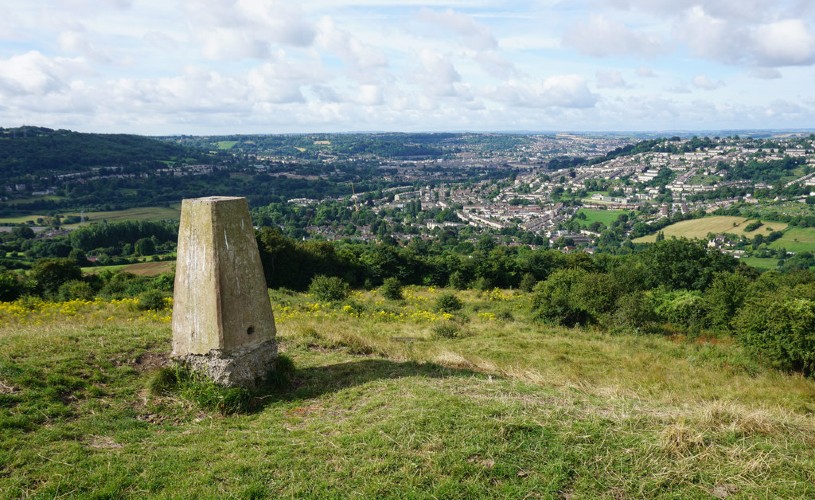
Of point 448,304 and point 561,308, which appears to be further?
point 448,304

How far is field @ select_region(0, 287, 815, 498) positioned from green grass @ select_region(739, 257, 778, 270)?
176ft

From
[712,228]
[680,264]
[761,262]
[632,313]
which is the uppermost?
[632,313]

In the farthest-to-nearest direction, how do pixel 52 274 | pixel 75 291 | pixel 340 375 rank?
pixel 52 274
pixel 75 291
pixel 340 375

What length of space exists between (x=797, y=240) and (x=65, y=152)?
477 feet

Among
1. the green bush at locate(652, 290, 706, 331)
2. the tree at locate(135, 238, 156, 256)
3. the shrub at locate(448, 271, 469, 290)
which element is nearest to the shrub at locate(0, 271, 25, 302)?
→ the shrub at locate(448, 271, 469, 290)

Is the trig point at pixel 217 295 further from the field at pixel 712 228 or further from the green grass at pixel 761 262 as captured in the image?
the field at pixel 712 228

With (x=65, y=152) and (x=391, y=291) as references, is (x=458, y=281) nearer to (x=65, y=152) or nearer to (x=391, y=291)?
(x=391, y=291)

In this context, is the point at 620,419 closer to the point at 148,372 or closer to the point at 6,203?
the point at 148,372

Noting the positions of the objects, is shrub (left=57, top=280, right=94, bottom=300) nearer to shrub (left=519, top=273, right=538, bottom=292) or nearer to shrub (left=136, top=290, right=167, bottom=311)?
shrub (left=136, top=290, right=167, bottom=311)

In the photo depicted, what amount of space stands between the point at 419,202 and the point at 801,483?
119794mm

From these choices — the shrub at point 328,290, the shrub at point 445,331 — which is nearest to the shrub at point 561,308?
the shrub at point 445,331

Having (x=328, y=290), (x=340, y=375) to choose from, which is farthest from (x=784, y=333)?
(x=328, y=290)

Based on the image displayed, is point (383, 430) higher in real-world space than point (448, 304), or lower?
higher

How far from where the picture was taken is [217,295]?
902 centimetres
